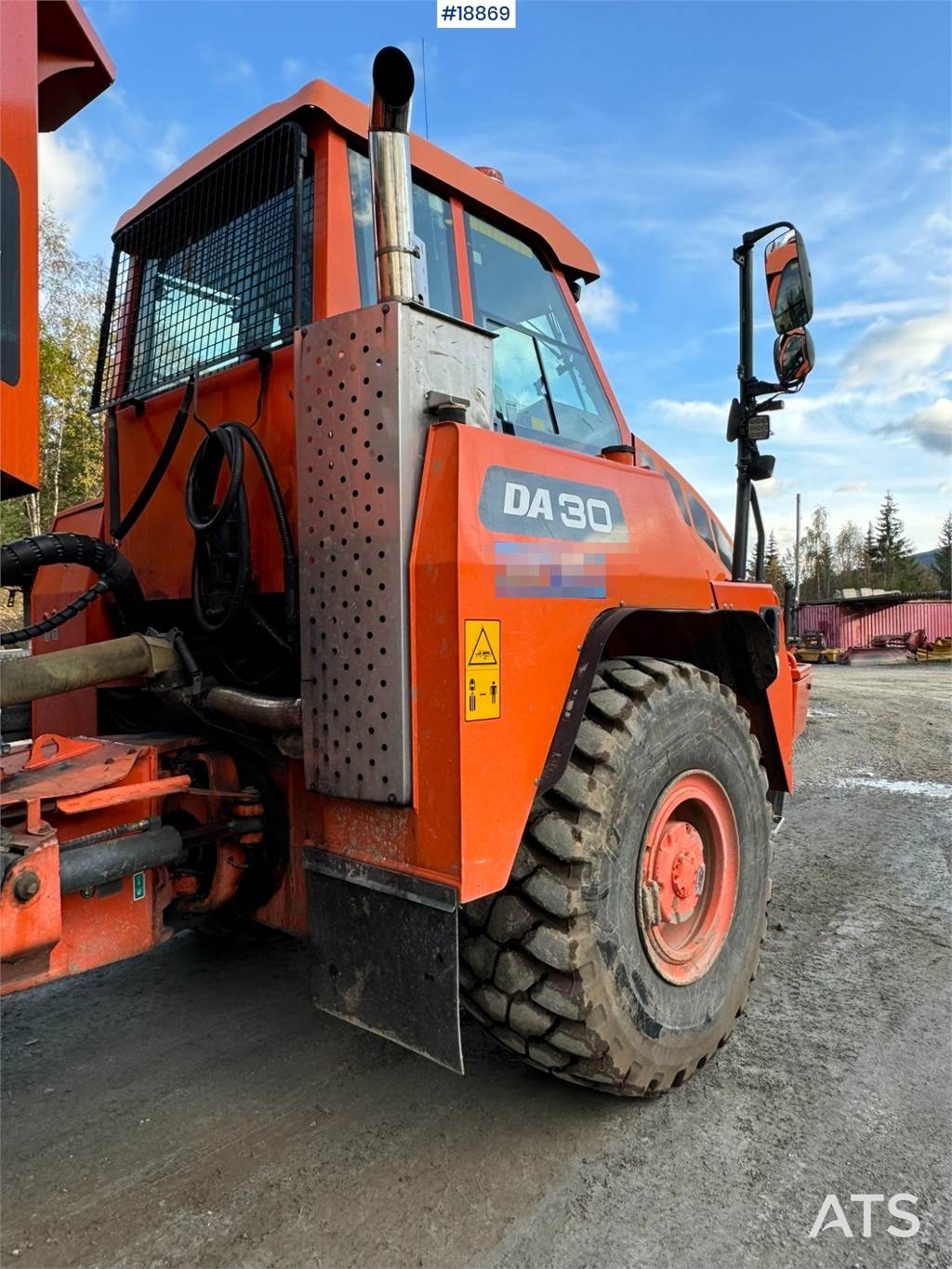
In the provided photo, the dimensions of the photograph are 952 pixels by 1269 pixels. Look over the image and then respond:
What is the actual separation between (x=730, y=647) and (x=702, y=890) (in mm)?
999

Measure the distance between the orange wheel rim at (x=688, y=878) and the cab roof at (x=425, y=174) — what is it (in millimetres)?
2065

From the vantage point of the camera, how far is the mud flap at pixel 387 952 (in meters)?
2.00

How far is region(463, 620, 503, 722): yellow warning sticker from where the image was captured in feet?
6.42

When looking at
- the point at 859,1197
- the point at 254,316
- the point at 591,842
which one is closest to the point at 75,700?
the point at 254,316

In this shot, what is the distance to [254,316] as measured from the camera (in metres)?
2.77

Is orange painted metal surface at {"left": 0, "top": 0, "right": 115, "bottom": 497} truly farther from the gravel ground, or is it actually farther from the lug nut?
the gravel ground

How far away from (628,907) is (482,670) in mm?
880

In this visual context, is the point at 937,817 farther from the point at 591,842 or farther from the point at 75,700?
the point at 75,700

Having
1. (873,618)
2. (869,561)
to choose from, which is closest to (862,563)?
(869,561)

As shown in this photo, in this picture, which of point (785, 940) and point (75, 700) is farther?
point (785, 940)

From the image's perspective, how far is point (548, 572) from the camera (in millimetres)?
2225

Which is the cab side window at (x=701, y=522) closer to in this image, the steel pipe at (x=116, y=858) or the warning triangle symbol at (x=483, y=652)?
the warning triangle symbol at (x=483, y=652)

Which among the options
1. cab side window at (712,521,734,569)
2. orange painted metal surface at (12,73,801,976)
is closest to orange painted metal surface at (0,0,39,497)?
orange painted metal surface at (12,73,801,976)
